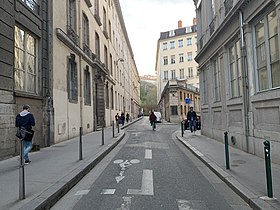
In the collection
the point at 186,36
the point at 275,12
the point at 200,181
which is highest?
the point at 186,36

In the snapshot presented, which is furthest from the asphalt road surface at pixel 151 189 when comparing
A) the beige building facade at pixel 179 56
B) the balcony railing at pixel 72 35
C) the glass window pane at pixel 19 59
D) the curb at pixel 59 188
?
the beige building facade at pixel 179 56

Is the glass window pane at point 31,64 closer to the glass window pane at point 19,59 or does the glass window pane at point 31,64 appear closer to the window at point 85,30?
the glass window pane at point 19,59

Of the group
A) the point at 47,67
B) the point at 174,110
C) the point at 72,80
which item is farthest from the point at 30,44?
the point at 174,110

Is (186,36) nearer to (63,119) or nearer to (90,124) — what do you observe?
(90,124)

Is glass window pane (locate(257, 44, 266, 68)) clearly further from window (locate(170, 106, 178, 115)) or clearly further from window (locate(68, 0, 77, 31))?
window (locate(170, 106, 178, 115))

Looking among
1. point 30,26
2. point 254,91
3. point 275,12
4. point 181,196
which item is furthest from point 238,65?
point 30,26

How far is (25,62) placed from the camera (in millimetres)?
10547

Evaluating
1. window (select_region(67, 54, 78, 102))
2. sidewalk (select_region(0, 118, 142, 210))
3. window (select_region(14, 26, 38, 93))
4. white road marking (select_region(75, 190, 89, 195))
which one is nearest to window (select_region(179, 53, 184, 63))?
window (select_region(67, 54, 78, 102))

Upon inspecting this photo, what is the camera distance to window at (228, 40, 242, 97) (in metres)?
10.6

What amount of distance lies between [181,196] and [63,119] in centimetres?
1003

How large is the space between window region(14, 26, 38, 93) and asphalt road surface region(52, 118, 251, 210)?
4.49 metres

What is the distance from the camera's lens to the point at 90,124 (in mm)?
20281

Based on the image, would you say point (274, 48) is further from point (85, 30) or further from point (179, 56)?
point (179, 56)

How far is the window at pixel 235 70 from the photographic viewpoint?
10609mm
